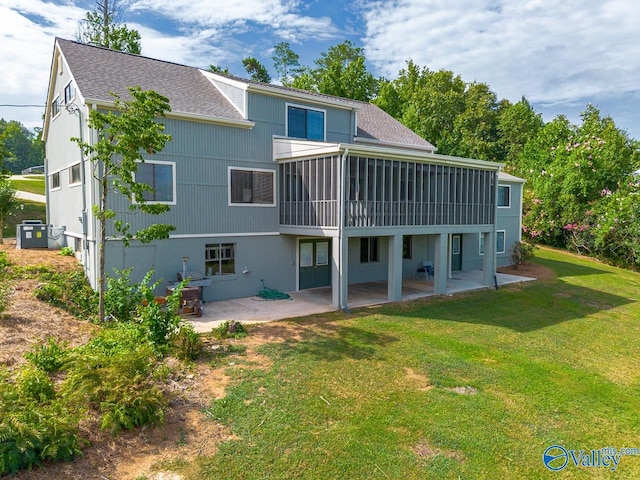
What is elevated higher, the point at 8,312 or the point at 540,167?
the point at 540,167

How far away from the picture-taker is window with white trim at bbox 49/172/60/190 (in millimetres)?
16438

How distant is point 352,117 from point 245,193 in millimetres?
5633

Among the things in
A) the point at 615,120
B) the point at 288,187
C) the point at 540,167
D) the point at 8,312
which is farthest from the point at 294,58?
the point at 8,312

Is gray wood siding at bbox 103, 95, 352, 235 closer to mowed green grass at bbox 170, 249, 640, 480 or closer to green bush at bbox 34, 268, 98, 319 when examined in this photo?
green bush at bbox 34, 268, 98, 319

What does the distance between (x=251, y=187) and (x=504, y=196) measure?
47.7ft

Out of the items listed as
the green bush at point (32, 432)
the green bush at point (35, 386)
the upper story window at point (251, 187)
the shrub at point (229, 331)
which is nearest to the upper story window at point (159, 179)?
the upper story window at point (251, 187)

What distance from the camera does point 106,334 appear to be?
8.19 metres

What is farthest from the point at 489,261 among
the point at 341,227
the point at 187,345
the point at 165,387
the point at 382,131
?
the point at 165,387

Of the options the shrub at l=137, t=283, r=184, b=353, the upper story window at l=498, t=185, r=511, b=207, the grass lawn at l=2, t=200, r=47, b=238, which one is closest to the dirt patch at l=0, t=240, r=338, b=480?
the shrub at l=137, t=283, r=184, b=353

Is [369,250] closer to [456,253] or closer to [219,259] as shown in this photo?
[456,253]

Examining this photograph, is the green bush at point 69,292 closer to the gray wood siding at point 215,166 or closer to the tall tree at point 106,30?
the gray wood siding at point 215,166

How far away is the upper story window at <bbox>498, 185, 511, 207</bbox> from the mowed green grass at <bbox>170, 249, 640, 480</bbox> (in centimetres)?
1068

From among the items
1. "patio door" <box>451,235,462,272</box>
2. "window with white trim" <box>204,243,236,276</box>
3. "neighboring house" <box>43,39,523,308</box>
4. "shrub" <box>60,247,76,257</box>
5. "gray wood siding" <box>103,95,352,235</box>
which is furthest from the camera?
"patio door" <box>451,235,462,272</box>

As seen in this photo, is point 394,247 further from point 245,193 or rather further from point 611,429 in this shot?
point 611,429
